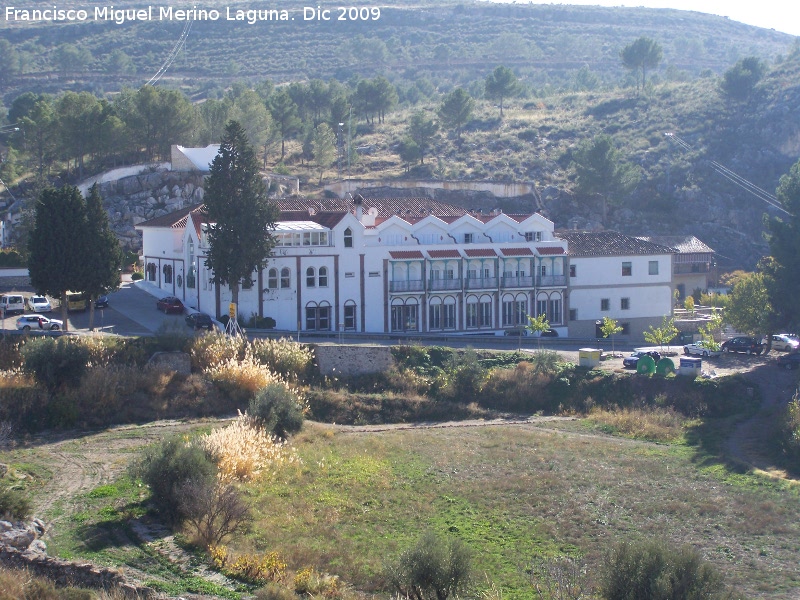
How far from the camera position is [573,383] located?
43000 mm

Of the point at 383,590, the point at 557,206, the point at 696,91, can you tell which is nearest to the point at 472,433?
the point at 383,590

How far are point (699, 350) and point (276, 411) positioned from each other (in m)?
23.8

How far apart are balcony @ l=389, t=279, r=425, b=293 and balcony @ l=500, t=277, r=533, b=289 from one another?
4898mm

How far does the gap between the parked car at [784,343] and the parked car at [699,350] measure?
166 inches

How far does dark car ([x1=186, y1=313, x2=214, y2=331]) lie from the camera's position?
153ft

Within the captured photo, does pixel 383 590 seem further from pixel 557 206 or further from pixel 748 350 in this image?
pixel 557 206

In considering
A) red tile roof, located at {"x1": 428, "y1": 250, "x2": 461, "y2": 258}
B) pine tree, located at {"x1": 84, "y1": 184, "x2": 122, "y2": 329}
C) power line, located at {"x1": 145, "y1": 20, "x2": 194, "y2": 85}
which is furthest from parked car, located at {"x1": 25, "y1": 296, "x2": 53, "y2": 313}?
power line, located at {"x1": 145, "y1": 20, "x2": 194, "y2": 85}

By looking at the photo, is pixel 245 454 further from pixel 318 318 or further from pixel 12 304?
pixel 12 304

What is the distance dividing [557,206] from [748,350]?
31945mm

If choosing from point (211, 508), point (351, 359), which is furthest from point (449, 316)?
point (211, 508)

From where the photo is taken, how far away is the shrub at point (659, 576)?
54.1 ft

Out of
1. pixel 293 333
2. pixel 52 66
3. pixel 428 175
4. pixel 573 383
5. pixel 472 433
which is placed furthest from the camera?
pixel 52 66

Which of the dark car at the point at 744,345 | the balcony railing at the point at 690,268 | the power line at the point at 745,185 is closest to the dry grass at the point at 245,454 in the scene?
the dark car at the point at 744,345

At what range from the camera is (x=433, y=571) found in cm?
1798
